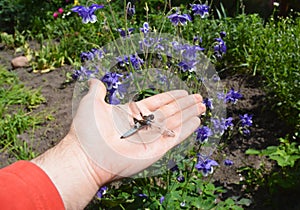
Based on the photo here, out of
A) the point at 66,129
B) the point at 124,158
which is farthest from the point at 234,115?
the point at 124,158

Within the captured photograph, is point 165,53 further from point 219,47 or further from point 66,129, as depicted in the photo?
point 66,129

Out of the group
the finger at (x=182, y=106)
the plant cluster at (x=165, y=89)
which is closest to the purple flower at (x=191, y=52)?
the plant cluster at (x=165, y=89)

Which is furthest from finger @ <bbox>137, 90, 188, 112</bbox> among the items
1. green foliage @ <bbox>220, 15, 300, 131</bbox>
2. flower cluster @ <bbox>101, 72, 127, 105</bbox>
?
green foliage @ <bbox>220, 15, 300, 131</bbox>

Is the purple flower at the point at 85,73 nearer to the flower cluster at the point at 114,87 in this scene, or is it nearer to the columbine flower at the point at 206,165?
the flower cluster at the point at 114,87

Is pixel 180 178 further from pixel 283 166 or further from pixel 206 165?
pixel 283 166

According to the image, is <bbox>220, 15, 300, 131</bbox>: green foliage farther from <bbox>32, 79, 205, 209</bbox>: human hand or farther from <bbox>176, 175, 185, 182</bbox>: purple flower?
<bbox>32, 79, 205, 209</bbox>: human hand

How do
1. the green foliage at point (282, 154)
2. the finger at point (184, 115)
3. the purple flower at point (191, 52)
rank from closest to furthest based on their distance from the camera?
the finger at point (184, 115) → the purple flower at point (191, 52) → the green foliage at point (282, 154)
